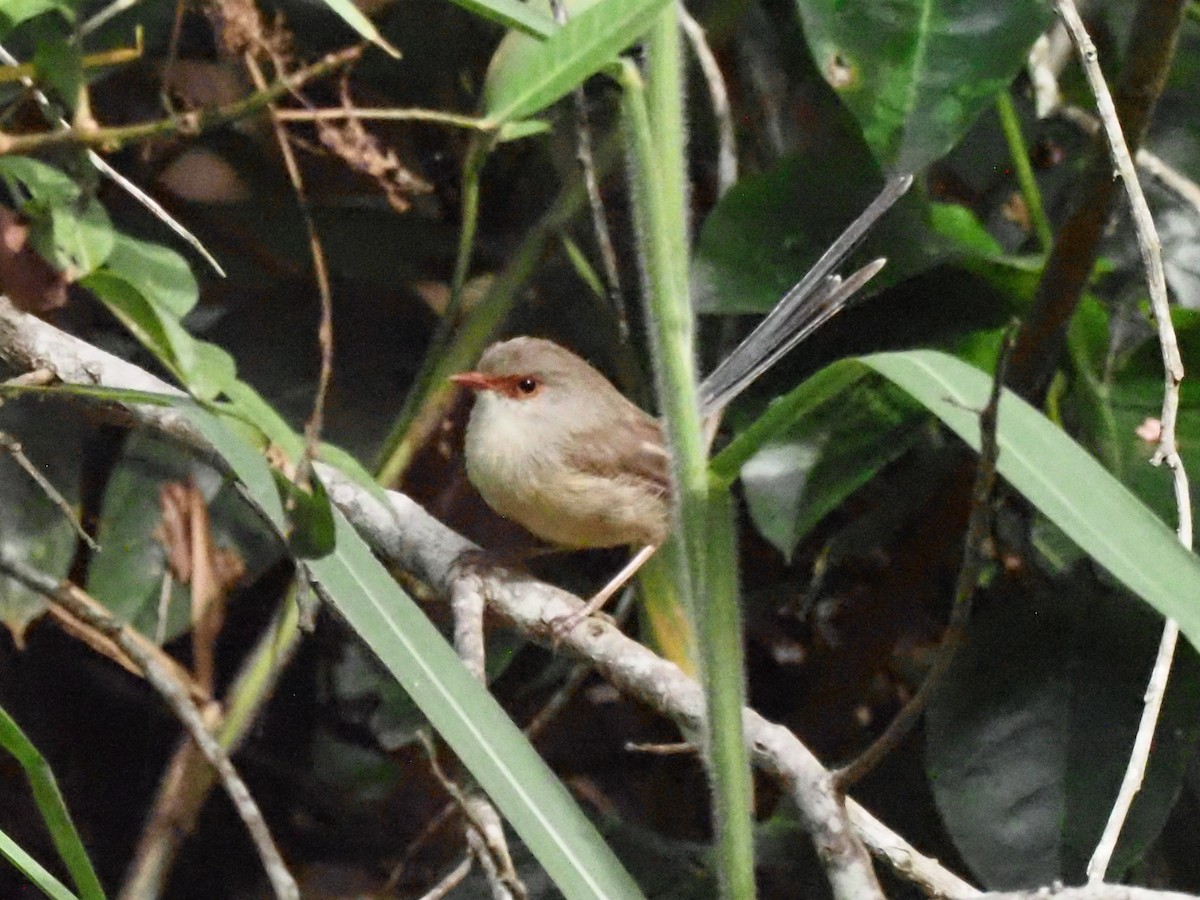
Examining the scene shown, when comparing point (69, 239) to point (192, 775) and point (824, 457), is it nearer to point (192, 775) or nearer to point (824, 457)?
point (192, 775)

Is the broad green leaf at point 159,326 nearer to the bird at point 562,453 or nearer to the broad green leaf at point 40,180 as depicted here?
the broad green leaf at point 40,180

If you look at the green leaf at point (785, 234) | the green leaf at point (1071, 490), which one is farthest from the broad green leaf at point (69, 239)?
the green leaf at point (1071, 490)

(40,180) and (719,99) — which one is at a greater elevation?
(719,99)

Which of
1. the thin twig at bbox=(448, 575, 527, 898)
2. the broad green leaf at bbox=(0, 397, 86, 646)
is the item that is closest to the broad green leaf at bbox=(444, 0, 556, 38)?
the thin twig at bbox=(448, 575, 527, 898)

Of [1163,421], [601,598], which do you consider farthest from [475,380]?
[1163,421]

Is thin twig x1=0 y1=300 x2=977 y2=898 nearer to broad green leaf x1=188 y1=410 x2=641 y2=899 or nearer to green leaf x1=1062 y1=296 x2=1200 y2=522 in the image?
broad green leaf x1=188 y1=410 x2=641 y2=899

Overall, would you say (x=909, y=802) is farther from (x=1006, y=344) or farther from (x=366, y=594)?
(x=1006, y=344)

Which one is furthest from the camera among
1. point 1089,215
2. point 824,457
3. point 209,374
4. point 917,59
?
point 824,457
